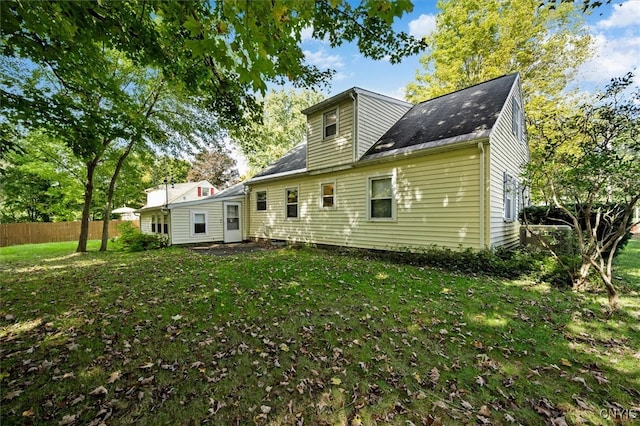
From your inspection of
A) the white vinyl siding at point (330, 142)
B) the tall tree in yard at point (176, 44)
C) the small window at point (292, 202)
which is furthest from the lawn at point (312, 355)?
the small window at point (292, 202)

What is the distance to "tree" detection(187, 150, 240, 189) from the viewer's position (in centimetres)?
3638

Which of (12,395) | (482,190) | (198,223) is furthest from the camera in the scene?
(198,223)

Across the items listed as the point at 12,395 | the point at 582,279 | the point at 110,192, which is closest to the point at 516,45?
the point at 582,279

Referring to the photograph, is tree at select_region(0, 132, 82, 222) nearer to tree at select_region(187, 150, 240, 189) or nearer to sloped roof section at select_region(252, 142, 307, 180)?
sloped roof section at select_region(252, 142, 307, 180)

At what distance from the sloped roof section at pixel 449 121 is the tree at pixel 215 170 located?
2998cm

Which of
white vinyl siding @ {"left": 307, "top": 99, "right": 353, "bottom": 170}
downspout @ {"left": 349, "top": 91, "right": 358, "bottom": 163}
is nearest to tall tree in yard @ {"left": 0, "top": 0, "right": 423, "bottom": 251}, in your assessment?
downspout @ {"left": 349, "top": 91, "right": 358, "bottom": 163}

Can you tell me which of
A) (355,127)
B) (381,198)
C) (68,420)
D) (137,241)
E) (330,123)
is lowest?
(68,420)

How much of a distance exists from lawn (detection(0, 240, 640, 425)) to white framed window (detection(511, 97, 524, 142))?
6.77 m

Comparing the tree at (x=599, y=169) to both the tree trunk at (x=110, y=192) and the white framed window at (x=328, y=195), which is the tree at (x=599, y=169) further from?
the tree trunk at (x=110, y=192)

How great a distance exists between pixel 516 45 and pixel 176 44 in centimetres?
1985

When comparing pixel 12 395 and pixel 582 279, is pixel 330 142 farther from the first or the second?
pixel 12 395

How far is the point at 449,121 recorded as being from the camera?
8.81 m

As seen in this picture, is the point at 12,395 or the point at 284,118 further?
the point at 284,118

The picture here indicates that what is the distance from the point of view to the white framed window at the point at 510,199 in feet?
28.1
